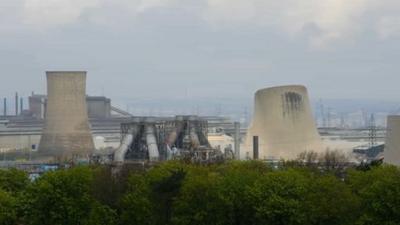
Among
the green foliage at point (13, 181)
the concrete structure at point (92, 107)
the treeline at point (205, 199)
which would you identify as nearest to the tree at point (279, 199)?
the treeline at point (205, 199)

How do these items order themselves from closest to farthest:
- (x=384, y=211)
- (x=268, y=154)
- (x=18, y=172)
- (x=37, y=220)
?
(x=384, y=211) < (x=37, y=220) < (x=18, y=172) < (x=268, y=154)

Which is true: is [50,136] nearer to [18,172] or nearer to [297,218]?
[18,172]

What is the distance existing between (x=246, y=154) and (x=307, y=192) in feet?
98.2

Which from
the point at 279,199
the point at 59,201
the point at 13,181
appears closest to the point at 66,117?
the point at 13,181

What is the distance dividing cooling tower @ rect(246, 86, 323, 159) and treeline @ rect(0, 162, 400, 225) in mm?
24633

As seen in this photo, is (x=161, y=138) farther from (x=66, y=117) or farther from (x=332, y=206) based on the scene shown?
(x=332, y=206)

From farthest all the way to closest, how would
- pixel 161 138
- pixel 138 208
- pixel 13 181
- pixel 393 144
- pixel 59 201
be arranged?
pixel 161 138 → pixel 393 144 → pixel 13 181 → pixel 59 201 → pixel 138 208

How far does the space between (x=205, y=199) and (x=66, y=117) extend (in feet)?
97.0

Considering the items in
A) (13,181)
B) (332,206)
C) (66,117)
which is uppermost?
(66,117)

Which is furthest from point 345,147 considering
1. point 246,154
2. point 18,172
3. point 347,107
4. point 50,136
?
point 347,107

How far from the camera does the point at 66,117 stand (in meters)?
47.7

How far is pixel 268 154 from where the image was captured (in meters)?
47.3

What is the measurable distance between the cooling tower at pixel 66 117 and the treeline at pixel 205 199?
2631 cm

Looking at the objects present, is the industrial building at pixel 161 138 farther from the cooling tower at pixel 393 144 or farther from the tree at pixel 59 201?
the tree at pixel 59 201
